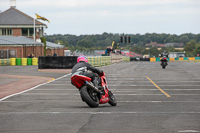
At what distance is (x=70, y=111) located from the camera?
436 inches

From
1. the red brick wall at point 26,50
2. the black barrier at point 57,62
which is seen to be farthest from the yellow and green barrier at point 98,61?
the red brick wall at point 26,50

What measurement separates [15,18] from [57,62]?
1911 inches

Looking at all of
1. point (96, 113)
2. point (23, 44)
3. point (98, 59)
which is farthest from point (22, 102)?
point (23, 44)

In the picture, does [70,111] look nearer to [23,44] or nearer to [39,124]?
[39,124]

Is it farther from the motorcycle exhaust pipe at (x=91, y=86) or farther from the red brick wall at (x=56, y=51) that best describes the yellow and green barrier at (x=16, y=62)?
the motorcycle exhaust pipe at (x=91, y=86)

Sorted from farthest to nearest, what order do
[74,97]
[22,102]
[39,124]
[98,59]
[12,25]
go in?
[12,25], [98,59], [74,97], [22,102], [39,124]

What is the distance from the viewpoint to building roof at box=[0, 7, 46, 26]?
84.1 metres

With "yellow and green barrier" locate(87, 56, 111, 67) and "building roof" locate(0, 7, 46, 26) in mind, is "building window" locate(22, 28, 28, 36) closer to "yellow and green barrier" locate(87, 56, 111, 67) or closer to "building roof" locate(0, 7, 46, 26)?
"building roof" locate(0, 7, 46, 26)

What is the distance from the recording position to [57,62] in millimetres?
39562

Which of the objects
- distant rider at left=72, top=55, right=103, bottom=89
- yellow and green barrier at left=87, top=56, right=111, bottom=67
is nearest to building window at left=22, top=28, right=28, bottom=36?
yellow and green barrier at left=87, top=56, right=111, bottom=67

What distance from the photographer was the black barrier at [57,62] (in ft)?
129

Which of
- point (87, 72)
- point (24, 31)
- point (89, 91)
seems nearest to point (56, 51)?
point (24, 31)

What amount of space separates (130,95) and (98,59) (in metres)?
31.9

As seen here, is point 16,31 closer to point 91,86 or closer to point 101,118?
point 91,86
